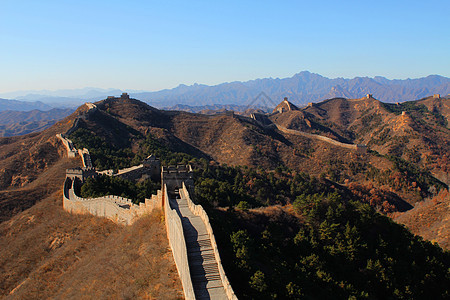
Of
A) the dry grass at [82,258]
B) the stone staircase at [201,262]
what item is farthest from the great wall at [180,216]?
the dry grass at [82,258]

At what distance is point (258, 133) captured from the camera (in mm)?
99375

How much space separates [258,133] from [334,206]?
221 ft

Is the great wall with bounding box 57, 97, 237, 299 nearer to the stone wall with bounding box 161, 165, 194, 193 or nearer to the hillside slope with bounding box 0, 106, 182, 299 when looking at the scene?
the stone wall with bounding box 161, 165, 194, 193

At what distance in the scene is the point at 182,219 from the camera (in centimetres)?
2167

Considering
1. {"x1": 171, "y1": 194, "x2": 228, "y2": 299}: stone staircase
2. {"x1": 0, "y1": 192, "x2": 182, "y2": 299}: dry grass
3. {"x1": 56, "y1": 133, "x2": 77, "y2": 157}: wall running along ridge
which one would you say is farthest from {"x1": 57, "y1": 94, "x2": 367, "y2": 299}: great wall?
{"x1": 56, "y1": 133, "x2": 77, "y2": 157}: wall running along ridge

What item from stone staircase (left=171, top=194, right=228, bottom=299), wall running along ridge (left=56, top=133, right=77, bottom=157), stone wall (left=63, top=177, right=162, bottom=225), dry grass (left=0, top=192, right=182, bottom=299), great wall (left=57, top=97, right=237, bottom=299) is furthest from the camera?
wall running along ridge (left=56, top=133, right=77, bottom=157)

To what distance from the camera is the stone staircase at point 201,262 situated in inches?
627

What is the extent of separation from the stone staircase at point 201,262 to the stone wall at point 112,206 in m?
6.92

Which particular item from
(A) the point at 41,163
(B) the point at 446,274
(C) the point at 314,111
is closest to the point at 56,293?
(B) the point at 446,274

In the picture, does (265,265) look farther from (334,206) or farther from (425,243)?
(425,243)

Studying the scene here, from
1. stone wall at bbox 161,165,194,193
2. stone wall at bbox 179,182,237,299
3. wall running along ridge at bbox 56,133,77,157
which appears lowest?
wall running along ridge at bbox 56,133,77,157

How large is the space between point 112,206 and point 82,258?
16.2 feet

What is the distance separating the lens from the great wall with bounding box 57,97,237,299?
53.7 ft

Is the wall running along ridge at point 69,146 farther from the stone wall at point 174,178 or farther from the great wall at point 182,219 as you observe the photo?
the stone wall at point 174,178
